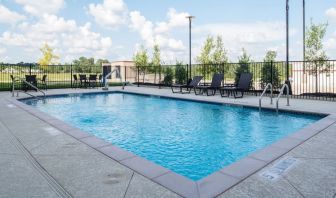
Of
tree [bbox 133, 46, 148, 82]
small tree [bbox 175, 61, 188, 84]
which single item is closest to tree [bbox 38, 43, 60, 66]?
tree [bbox 133, 46, 148, 82]

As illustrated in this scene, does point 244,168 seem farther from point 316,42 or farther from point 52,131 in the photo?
point 316,42

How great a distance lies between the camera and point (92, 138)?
5.39 meters

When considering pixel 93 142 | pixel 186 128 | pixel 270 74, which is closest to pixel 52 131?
pixel 93 142

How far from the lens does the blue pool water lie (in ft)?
18.1

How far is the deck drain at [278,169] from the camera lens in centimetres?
349

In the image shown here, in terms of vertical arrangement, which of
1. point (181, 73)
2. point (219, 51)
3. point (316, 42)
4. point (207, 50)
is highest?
point (207, 50)

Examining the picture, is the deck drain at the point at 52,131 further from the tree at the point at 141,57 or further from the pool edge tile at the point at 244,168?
the tree at the point at 141,57

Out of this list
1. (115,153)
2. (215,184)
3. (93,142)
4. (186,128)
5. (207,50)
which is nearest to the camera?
(215,184)

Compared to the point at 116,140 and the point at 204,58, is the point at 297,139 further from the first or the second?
the point at 204,58

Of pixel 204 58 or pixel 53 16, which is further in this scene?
pixel 53 16

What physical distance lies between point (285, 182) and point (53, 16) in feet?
145

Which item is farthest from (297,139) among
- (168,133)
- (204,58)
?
(204,58)

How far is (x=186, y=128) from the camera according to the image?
8.00 meters

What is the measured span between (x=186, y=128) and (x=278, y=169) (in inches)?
172
